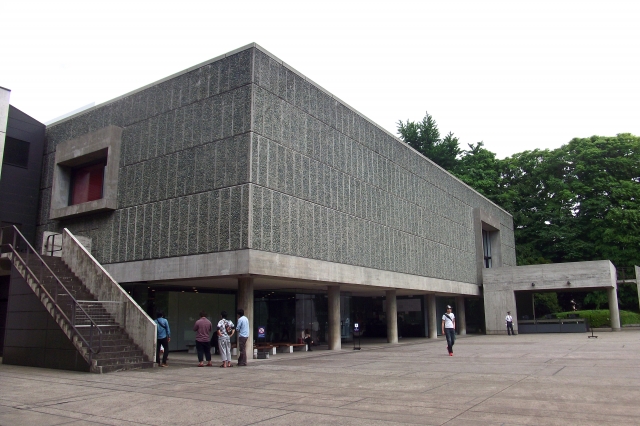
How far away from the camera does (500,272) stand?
37.5 metres

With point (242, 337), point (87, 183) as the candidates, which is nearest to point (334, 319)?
point (242, 337)

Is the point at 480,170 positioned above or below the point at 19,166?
above

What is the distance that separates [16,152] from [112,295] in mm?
12094

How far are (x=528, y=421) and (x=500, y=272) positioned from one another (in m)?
32.0

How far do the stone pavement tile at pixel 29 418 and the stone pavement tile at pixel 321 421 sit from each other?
120 inches

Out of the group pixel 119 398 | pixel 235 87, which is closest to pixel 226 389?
pixel 119 398

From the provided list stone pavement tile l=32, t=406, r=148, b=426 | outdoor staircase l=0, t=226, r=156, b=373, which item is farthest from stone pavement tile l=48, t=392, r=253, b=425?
outdoor staircase l=0, t=226, r=156, b=373

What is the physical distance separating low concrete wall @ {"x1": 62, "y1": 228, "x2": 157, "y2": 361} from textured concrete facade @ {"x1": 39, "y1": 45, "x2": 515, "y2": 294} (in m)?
2.46

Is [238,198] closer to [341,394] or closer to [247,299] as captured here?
[247,299]

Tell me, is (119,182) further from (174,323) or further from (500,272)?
(500,272)

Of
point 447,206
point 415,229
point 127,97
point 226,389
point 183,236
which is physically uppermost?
point 127,97

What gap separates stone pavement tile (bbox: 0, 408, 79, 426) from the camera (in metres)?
7.55

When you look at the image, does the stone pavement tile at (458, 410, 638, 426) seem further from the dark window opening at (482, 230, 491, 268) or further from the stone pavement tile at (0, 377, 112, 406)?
the dark window opening at (482, 230, 491, 268)

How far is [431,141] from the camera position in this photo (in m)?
64.0
